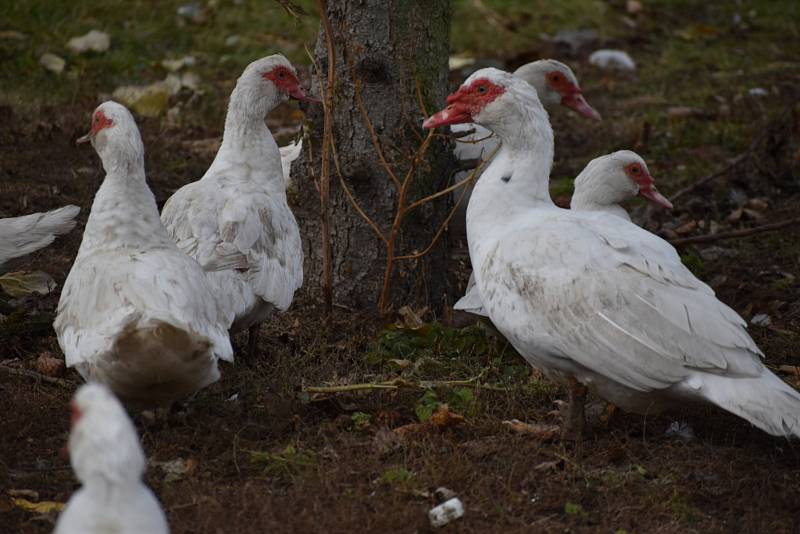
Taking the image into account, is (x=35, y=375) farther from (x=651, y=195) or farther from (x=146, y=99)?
(x=146, y=99)

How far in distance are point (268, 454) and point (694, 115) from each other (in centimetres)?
669

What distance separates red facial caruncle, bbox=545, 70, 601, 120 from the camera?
7.28m

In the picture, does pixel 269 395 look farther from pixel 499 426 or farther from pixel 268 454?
pixel 499 426

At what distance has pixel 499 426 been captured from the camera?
15.0 feet

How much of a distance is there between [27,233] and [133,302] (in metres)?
1.49

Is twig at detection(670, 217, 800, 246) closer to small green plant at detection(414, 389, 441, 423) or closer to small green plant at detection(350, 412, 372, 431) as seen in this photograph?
small green plant at detection(414, 389, 441, 423)

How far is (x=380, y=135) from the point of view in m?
5.84

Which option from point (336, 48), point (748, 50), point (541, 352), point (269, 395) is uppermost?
point (336, 48)

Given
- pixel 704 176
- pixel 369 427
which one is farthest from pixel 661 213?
pixel 369 427

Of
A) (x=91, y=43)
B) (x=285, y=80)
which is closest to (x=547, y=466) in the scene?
(x=285, y=80)

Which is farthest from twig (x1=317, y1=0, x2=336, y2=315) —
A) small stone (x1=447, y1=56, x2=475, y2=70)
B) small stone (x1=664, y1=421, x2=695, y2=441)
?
small stone (x1=447, y1=56, x2=475, y2=70)

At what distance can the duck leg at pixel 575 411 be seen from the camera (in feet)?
14.6

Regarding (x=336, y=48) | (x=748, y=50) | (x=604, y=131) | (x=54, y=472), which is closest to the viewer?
(x=54, y=472)

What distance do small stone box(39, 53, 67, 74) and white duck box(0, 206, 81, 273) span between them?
4.74 metres
